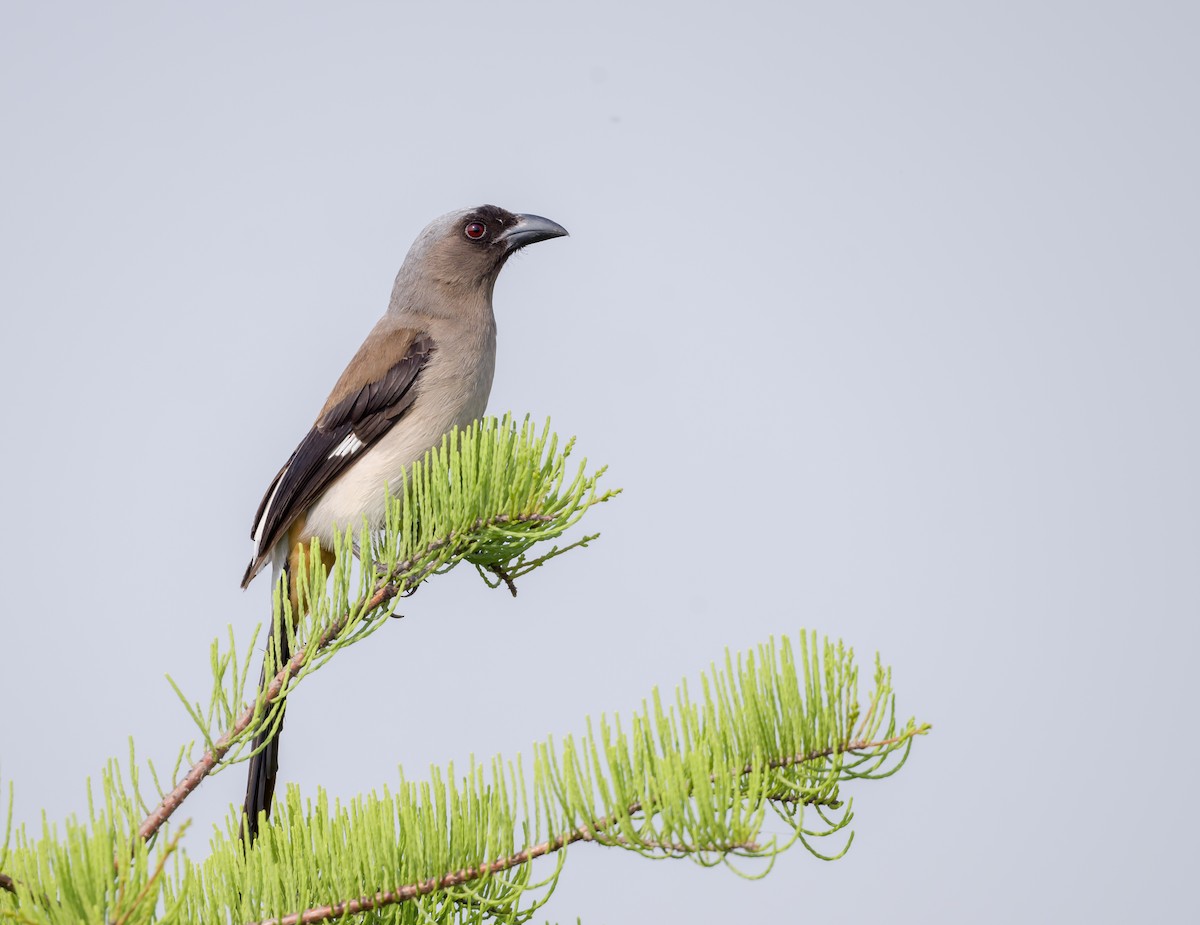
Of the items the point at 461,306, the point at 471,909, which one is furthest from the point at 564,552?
the point at 461,306

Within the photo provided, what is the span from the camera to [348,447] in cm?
466

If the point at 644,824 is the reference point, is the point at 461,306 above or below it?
above

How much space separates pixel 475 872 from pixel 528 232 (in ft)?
12.9

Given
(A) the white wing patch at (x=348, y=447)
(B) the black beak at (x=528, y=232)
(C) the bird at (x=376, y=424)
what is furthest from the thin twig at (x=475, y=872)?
(B) the black beak at (x=528, y=232)

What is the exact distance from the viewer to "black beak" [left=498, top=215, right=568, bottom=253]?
18.7 feet

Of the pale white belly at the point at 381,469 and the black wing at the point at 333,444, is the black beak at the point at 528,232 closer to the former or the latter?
the black wing at the point at 333,444

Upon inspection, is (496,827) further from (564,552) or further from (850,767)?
(564,552)

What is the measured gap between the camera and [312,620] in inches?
108

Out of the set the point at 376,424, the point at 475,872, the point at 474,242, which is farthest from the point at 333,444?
the point at 475,872

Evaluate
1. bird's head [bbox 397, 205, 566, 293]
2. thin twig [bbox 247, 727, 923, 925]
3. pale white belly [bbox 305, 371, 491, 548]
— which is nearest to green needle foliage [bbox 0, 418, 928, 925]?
thin twig [bbox 247, 727, 923, 925]

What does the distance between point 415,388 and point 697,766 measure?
9.78 ft

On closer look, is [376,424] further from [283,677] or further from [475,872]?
[475,872]

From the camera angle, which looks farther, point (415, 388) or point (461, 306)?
point (461, 306)

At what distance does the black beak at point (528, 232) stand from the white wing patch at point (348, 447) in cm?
151
